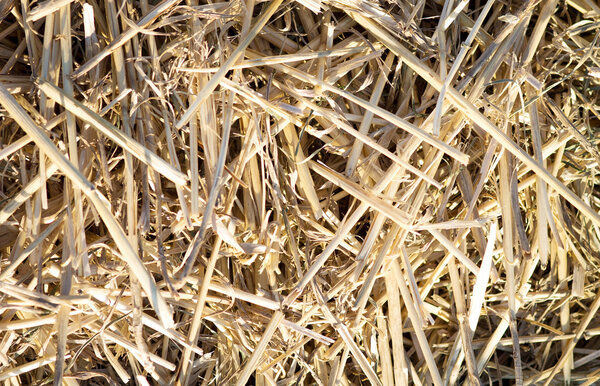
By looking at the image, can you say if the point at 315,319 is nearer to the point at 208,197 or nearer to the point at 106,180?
the point at 208,197

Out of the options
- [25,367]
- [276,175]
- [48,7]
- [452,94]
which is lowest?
[25,367]

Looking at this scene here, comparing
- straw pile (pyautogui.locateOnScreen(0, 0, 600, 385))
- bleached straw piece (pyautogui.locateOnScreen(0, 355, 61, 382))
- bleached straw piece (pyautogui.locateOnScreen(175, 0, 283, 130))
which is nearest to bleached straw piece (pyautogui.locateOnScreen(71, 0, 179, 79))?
straw pile (pyautogui.locateOnScreen(0, 0, 600, 385))

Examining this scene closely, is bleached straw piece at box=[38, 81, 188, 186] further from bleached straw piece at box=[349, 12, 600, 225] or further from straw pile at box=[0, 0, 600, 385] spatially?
bleached straw piece at box=[349, 12, 600, 225]

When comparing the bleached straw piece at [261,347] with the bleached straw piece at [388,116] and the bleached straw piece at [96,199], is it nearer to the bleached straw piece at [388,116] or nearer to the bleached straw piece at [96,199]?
the bleached straw piece at [96,199]

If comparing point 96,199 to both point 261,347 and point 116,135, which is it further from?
point 261,347

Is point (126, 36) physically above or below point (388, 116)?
above

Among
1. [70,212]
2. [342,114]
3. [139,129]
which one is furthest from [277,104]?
[70,212]

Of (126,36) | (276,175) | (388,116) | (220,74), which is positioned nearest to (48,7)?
(126,36)
